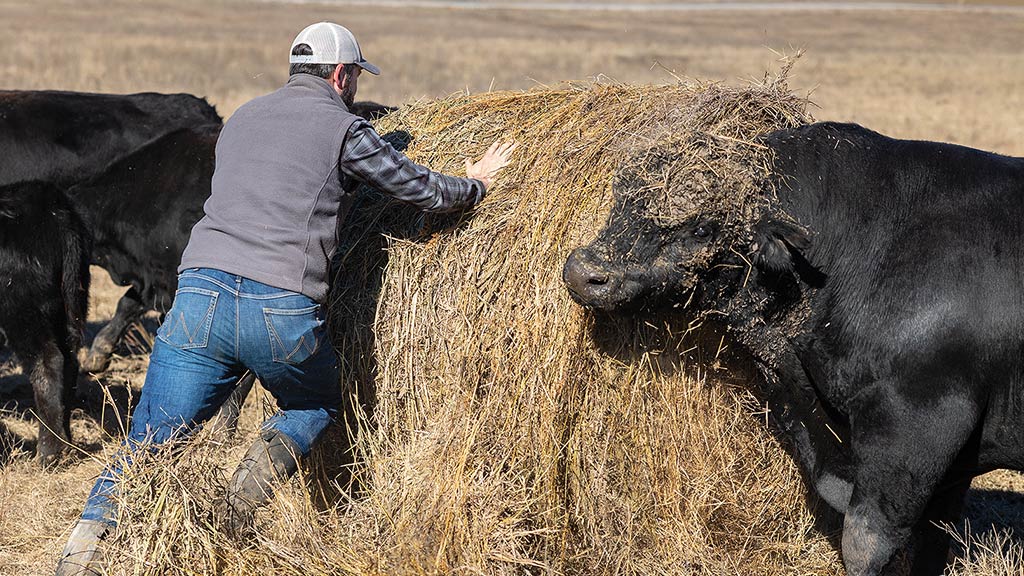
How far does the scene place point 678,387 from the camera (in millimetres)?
4262

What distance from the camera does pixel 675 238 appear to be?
3850 mm

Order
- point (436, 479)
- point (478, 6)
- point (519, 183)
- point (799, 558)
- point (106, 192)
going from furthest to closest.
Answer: point (478, 6)
point (106, 192)
point (799, 558)
point (519, 183)
point (436, 479)

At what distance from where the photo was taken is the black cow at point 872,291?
12.2 ft

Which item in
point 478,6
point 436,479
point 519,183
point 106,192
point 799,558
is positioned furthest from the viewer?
point 478,6

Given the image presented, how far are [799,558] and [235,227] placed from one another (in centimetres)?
294

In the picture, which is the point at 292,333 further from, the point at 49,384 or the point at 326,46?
the point at 49,384

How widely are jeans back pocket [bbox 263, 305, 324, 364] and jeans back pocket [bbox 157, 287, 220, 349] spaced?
222 millimetres

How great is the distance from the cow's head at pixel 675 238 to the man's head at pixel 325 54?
1.19 metres

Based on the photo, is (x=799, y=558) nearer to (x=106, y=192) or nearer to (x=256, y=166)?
(x=256, y=166)

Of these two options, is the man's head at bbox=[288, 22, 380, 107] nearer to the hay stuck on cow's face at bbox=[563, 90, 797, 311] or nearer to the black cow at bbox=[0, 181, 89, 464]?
the hay stuck on cow's face at bbox=[563, 90, 797, 311]

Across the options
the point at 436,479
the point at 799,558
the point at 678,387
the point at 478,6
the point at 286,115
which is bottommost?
the point at 478,6

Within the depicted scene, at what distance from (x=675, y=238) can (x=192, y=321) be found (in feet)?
6.19

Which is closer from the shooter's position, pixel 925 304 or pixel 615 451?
pixel 925 304

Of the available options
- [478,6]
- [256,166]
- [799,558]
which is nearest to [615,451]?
[799,558]
